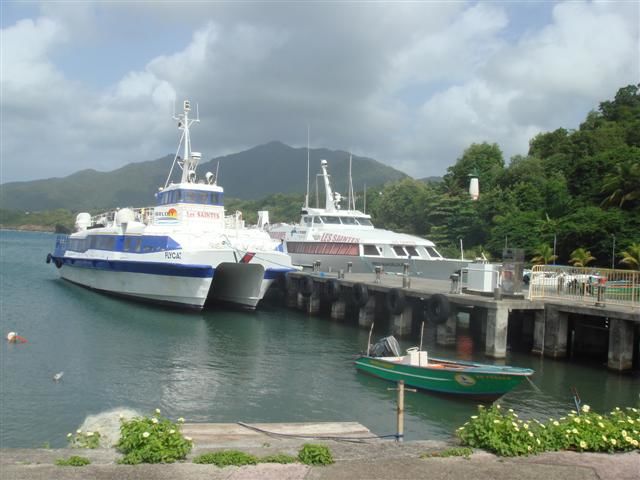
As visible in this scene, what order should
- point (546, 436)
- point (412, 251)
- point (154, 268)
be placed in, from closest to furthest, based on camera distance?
point (546, 436) < point (154, 268) < point (412, 251)

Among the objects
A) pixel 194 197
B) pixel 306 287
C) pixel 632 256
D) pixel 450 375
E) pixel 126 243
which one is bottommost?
pixel 450 375

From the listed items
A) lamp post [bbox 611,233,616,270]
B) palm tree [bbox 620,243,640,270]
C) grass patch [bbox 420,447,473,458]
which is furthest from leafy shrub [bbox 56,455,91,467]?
lamp post [bbox 611,233,616,270]

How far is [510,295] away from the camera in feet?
74.1

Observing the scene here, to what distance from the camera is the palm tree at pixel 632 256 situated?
3400 centimetres

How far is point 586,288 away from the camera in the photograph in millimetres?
22891

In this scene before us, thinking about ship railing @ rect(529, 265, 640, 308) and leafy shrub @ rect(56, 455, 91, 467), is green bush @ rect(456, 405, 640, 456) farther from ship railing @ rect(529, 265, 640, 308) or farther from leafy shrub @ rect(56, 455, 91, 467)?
ship railing @ rect(529, 265, 640, 308)

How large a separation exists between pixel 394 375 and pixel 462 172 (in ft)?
191

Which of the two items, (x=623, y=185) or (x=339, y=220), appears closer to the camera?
(x=623, y=185)

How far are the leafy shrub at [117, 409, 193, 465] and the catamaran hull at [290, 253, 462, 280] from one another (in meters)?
27.8

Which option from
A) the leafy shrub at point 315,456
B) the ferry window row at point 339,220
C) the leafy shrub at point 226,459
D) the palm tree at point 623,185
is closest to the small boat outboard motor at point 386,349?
the leafy shrub at point 315,456

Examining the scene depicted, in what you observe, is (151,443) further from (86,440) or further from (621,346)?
(621,346)

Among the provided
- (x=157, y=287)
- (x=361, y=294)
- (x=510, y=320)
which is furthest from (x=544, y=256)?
(x=157, y=287)

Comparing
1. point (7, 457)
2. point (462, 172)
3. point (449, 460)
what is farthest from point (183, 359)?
point (462, 172)

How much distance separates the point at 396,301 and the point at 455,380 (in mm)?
10360
